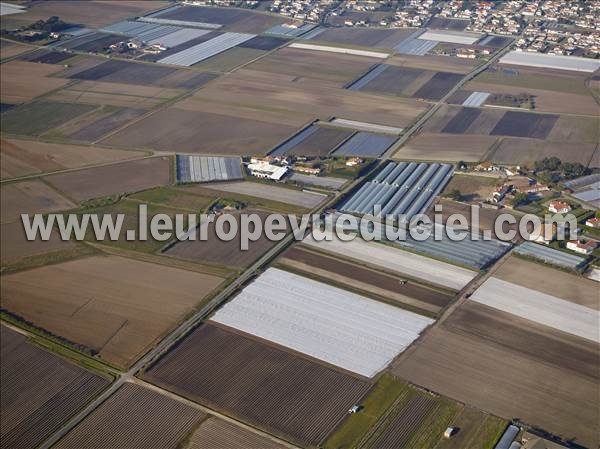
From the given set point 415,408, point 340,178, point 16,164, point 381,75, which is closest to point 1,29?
point 16,164

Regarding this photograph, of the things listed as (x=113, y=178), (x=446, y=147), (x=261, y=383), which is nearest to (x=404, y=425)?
(x=261, y=383)

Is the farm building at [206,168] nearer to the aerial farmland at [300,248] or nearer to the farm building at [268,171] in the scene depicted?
the aerial farmland at [300,248]

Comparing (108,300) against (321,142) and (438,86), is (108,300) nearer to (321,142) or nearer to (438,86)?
(321,142)

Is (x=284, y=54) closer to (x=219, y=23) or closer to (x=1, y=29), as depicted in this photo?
(x=219, y=23)

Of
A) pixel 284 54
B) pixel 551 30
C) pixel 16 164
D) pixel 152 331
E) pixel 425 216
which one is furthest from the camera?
pixel 551 30

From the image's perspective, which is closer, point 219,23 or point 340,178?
point 340,178

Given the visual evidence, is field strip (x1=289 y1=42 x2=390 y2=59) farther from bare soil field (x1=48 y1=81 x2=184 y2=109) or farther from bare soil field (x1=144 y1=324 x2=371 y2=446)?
bare soil field (x1=144 y1=324 x2=371 y2=446)
